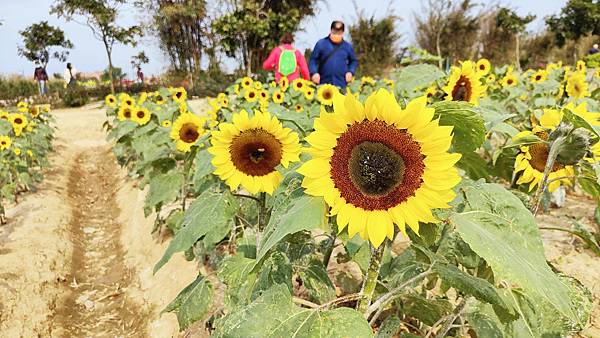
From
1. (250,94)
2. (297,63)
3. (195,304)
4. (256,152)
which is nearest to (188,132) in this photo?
(256,152)

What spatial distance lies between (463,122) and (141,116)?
451 centimetres

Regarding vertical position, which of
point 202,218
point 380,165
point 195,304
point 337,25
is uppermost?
point 337,25

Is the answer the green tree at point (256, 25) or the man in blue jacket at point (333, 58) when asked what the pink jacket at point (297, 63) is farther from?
the green tree at point (256, 25)

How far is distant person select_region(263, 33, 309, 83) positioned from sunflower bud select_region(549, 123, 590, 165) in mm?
5396

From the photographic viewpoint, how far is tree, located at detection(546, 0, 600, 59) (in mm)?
21188

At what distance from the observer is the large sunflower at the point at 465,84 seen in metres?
2.20

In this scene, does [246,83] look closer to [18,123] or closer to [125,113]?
[125,113]

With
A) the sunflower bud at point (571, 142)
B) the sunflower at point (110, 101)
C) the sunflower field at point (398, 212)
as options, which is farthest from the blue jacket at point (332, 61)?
the sunflower bud at point (571, 142)

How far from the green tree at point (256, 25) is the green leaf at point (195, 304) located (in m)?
17.5

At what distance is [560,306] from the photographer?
80cm

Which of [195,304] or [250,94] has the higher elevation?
[250,94]

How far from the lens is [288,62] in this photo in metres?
6.41

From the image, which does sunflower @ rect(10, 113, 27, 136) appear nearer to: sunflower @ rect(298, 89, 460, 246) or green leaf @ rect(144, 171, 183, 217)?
green leaf @ rect(144, 171, 183, 217)

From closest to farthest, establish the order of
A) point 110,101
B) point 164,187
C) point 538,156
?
point 538,156 < point 164,187 < point 110,101
